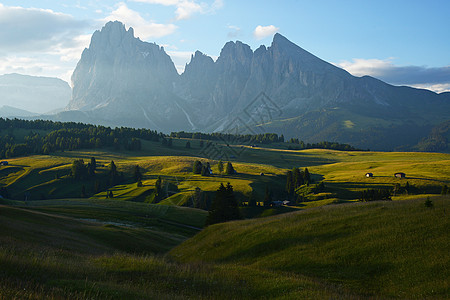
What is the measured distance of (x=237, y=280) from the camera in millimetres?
19625

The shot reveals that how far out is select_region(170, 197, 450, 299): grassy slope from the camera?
66.0ft

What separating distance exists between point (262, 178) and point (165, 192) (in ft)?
180

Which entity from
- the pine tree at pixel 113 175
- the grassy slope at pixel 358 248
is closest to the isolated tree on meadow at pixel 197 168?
the pine tree at pixel 113 175

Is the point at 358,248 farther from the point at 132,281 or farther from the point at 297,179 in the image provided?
the point at 297,179

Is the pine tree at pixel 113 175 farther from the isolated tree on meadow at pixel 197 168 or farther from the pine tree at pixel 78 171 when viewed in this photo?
the isolated tree on meadow at pixel 197 168

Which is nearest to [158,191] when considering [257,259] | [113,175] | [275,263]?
[113,175]

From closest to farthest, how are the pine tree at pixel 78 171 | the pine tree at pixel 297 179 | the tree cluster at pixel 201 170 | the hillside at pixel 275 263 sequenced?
the hillside at pixel 275 263 < the pine tree at pixel 297 179 < the tree cluster at pixel 201 170 < the pine tree at pixel 78 171

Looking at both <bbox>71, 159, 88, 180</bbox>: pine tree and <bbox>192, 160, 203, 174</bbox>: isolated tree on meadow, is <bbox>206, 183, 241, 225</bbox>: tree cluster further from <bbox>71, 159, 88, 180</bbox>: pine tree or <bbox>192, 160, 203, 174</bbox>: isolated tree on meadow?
<bbox>71, 159, 88, 180</bbox>: pine tree

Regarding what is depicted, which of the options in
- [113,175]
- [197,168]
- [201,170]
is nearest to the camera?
[113,175]

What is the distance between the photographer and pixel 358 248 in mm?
25609

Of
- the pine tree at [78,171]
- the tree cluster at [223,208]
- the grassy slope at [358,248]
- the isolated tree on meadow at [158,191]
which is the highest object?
the grassy slope at [358,248]

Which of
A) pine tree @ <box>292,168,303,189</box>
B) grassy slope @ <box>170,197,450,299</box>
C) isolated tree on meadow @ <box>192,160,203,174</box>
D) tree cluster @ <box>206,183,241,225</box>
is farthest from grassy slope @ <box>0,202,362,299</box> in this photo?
isolated tree on meadow @ <box>192,160,203,174</box>

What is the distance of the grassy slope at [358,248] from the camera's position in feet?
66.0

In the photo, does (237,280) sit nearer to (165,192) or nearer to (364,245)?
(364,245)
